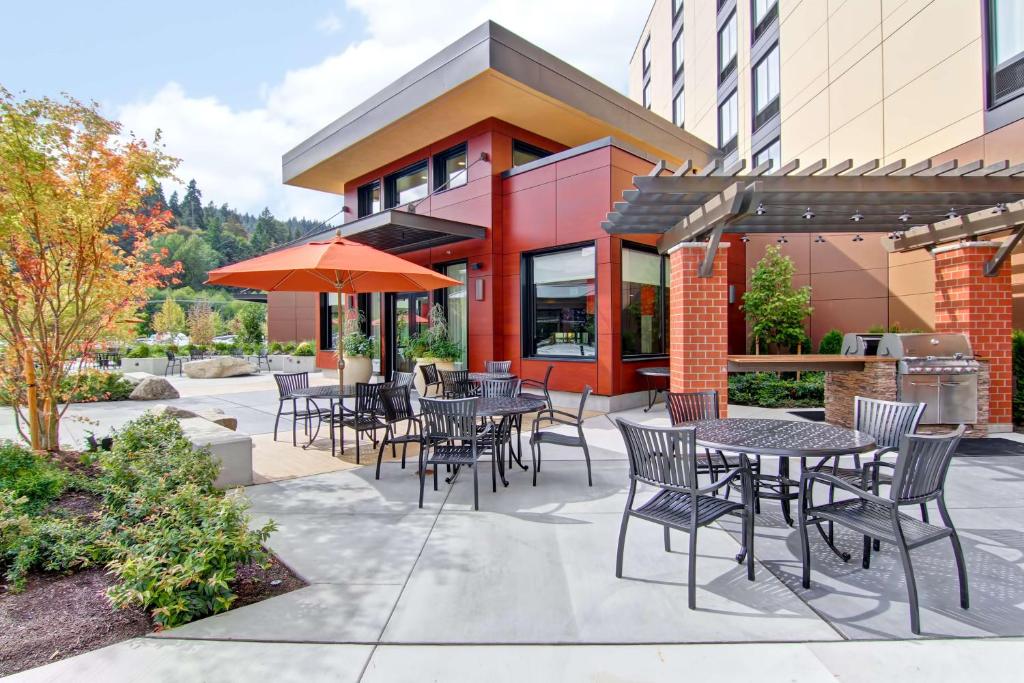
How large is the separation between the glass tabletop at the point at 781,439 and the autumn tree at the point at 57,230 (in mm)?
5289

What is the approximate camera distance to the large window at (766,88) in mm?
14453

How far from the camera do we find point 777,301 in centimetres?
1073

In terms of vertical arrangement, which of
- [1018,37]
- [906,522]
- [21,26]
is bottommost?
[906,522]

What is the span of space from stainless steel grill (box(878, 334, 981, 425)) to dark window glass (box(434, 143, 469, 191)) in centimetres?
872

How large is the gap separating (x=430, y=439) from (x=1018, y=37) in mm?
10200

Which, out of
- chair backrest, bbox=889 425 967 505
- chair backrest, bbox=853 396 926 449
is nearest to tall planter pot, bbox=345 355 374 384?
chair backrest, bbox=853 396 926 449

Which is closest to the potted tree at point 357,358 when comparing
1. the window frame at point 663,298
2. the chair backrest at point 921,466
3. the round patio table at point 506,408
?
the window frame at point 663,298

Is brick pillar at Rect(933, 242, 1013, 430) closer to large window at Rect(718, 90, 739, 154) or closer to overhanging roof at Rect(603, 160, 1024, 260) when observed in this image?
overhanging roof at Rect(603, 160, 1024, 260)

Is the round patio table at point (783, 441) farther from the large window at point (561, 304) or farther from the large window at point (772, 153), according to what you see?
the large window at point (772, 153)

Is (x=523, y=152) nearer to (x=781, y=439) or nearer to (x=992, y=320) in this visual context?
(x=992, y=320)

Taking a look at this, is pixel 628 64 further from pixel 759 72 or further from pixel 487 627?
pixel 487 627

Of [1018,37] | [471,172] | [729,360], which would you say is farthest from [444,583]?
[1018,37]

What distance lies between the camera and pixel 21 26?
16.8ft

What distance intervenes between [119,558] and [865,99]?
1404cm
